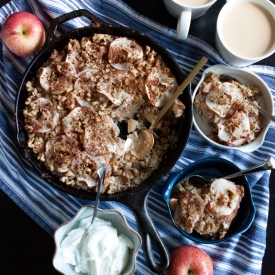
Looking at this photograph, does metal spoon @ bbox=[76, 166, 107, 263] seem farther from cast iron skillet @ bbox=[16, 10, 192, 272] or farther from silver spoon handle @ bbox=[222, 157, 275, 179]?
silver spoon handle @ bbox=[222, 157, 275, 179]

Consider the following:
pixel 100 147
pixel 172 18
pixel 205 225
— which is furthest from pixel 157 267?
pixel 172 18

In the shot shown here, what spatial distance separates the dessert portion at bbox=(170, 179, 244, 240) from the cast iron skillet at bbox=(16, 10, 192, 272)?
0.14 metres

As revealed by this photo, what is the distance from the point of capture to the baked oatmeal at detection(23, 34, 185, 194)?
1344mm

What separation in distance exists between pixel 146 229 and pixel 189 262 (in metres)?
0.21

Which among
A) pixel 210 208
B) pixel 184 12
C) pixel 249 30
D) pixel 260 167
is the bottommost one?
pixel 210 208

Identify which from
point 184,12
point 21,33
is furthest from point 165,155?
point 21,33

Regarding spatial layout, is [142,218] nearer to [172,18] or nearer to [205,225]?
[205,225]

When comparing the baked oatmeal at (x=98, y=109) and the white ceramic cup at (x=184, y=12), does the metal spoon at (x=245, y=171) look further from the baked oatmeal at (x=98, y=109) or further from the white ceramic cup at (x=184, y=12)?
the white ceramic cup at (x=184, y=12)

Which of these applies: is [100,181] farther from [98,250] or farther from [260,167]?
[260,167]

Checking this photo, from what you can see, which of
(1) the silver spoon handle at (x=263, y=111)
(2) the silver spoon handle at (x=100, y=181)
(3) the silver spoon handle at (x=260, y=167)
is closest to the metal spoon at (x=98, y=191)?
(2) the silver spoon handle at (x=100, y=181)

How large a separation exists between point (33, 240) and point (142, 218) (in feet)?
1.53

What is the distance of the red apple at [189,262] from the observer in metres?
1.39

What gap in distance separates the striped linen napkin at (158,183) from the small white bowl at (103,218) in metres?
0.13

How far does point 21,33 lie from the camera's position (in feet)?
4.67
